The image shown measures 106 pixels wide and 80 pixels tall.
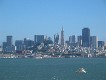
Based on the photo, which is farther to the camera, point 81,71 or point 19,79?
point 81,71

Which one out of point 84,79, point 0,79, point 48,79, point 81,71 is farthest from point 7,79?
point 81,71

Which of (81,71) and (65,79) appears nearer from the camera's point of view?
(65,79)

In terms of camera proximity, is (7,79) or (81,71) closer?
(7,79)

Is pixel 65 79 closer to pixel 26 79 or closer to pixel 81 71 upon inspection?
pixel 26 79

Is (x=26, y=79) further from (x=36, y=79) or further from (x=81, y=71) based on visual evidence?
(x=81, y=71)

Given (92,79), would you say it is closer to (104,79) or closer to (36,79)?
(104,79)

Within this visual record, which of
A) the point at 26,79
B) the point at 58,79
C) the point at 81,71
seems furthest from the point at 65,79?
the point at 81,71

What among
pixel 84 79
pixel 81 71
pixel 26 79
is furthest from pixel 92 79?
pixel 81 71
